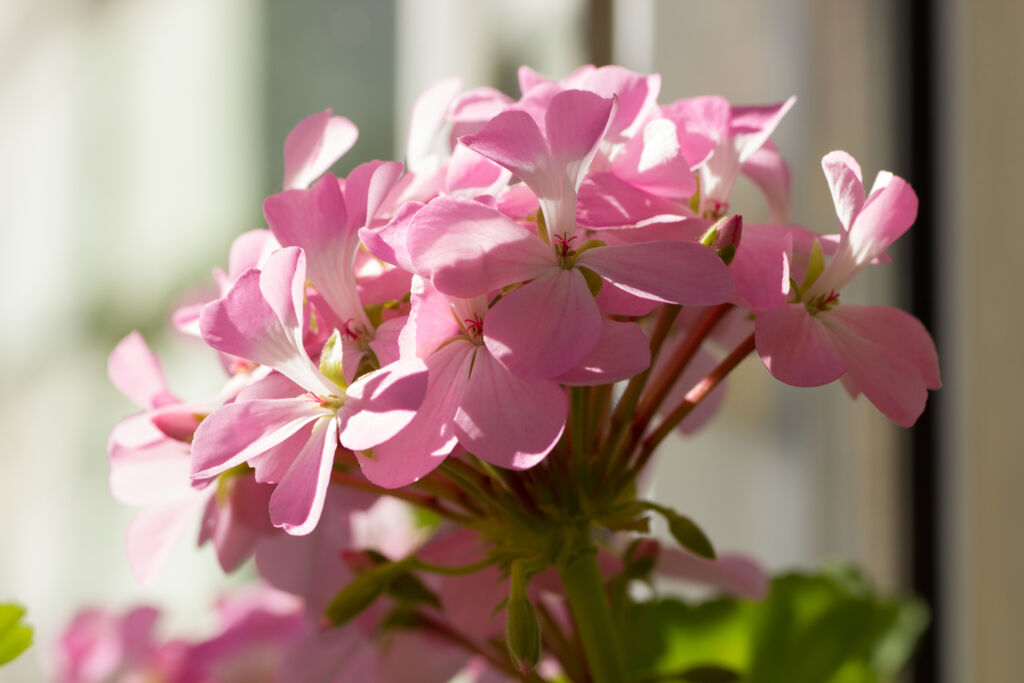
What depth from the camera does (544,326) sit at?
248mm

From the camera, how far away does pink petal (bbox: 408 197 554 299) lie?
0.25 meters

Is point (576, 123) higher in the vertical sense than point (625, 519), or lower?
higher

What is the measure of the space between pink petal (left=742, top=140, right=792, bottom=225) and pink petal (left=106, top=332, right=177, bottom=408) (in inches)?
9.3

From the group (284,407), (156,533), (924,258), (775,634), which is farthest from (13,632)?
(924,258)

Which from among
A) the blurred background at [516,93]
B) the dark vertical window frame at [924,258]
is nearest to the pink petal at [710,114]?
the blurred background at [516,93]

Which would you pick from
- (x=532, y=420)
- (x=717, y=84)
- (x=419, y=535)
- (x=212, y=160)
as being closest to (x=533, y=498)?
(x=532, y=420)

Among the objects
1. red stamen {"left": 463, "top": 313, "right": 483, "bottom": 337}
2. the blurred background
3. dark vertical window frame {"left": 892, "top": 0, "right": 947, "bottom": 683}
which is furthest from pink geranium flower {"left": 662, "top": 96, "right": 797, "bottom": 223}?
dark vertical window frame {"left": 892, "top": 0, "right": 947, "bottom": 683}

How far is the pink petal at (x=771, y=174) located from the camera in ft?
1.19

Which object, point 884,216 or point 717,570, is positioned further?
point 717,570

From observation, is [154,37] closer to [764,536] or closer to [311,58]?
[311,58]

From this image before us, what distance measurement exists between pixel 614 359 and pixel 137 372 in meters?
0.19

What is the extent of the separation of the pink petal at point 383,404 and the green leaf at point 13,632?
181 mm

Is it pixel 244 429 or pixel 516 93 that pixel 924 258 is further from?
pixel 244 429

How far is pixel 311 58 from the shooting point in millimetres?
1209
